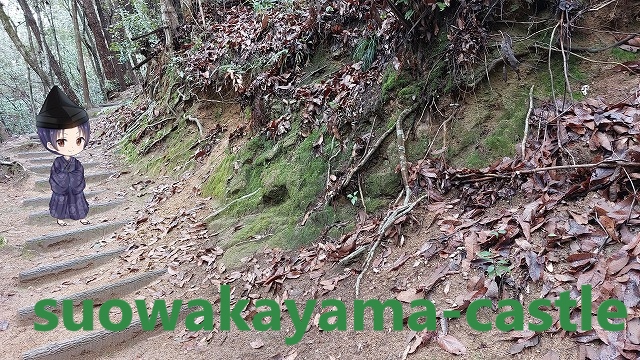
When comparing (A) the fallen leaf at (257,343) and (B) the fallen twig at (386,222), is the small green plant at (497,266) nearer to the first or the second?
(B) the fallen twig at (386,222)

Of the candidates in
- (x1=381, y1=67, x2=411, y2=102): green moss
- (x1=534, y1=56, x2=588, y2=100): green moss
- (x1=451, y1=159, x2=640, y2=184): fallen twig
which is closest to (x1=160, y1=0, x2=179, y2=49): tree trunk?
(x1=381, y1=67, x2=411, y2=102): green moss

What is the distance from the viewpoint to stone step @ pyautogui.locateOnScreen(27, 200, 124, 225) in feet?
19.8

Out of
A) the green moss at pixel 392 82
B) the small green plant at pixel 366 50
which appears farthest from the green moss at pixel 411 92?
the small green plant at pixel 366 50

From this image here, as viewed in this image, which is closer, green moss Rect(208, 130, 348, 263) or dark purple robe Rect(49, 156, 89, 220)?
dark purple robe Rect(49, 156, 89, 220)

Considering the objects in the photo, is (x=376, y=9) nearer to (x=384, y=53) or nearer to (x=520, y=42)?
(x=384, y=53)

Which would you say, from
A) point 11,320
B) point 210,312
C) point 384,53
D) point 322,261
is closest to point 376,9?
point 384,53

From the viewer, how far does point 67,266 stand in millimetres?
4984

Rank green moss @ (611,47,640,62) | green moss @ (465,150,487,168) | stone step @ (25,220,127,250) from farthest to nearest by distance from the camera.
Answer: stone step @ (25,220,127,250) < green moss @ (465,150,487,168) < green moss @ (611,47,640,62)

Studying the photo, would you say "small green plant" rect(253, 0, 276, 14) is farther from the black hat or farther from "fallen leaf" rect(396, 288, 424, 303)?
"fallen leaf" rect(396, 288, 424, 303)

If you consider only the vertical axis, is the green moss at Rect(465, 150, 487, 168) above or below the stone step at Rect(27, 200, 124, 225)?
above

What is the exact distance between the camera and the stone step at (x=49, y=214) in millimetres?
6043

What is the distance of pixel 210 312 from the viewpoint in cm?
409

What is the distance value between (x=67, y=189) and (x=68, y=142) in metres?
0.47

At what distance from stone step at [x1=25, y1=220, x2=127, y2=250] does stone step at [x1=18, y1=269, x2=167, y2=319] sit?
4.31 feet
